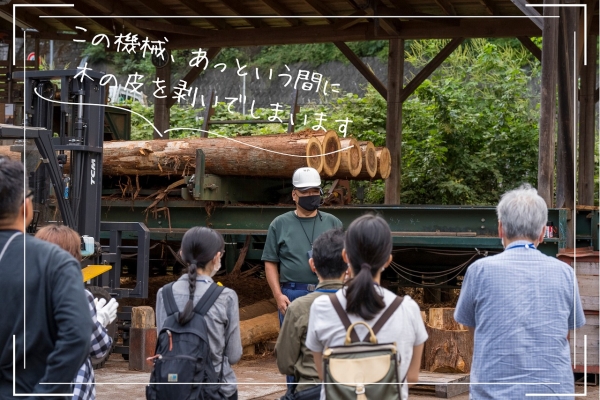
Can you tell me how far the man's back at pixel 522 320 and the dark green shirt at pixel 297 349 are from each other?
739mm

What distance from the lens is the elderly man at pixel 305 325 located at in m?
4.02

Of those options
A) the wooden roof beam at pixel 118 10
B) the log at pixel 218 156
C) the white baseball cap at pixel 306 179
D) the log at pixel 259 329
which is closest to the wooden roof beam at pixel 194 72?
the wooden roof beam at pixel 118 10

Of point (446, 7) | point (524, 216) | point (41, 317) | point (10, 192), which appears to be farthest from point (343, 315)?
point (446, 7)

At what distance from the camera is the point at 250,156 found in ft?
30.6

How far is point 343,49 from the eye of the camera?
580 inches

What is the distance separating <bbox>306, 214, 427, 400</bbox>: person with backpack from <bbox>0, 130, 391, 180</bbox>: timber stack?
5.50 metres

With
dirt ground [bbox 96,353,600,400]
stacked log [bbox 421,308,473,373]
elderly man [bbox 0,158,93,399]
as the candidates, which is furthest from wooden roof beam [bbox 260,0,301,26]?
elderly man [bbox 0,158,93,399]

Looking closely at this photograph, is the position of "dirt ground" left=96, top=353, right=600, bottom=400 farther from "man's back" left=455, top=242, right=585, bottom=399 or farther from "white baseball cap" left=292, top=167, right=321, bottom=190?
"man's back" left=455, top=242, right=585, bottom=399

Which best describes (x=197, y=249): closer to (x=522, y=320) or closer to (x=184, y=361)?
(x=184, y=361)

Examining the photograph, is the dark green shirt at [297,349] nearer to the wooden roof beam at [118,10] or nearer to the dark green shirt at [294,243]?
the dark green shirt at [294,243]

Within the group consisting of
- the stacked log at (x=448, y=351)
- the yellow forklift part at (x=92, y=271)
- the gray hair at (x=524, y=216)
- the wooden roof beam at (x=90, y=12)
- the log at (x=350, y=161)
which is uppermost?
the wooden roof beam at (x=90, y=12)

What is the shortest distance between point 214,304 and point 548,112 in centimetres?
544

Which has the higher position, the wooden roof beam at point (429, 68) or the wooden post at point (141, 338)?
the wooden roof beam at point (429, 68)

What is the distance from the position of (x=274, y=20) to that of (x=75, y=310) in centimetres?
1209
